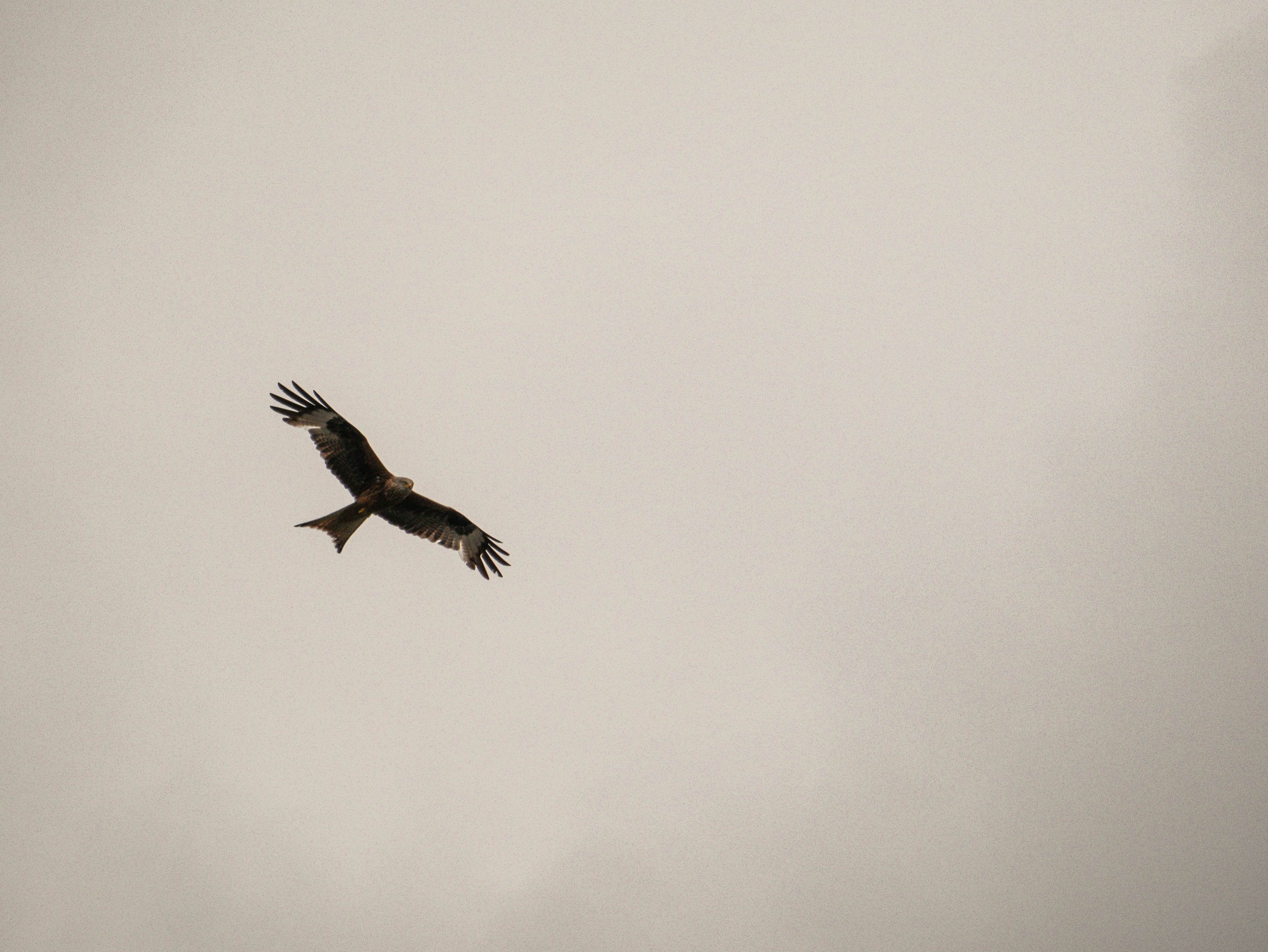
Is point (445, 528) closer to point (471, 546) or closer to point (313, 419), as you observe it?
point (471, 546)

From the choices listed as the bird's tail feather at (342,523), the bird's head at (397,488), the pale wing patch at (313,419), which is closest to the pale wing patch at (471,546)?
the bird's head at (397,488)

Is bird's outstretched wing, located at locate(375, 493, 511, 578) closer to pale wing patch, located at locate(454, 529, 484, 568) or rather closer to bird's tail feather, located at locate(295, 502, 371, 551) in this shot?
pale wing patch, located at locate(454, 529, 484, 568)

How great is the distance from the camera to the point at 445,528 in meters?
15.1

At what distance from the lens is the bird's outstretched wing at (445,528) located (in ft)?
47.7

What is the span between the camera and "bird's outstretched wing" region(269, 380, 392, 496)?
13.5 m

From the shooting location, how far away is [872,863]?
4860 inches

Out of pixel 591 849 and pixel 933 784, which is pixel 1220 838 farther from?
pixel 591 849

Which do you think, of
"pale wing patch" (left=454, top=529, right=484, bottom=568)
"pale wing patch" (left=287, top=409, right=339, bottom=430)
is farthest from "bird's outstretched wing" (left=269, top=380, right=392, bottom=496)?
"pale wing patch" (left=454, top=529, right=484, bottom=568)

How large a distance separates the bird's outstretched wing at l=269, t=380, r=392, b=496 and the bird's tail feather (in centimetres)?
87

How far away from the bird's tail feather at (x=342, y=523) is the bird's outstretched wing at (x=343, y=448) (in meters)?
0.87

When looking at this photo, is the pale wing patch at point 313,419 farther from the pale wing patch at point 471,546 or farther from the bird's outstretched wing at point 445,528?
the pale wing patch at point 471,546

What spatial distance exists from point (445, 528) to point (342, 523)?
2.99 m

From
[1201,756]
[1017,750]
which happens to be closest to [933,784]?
[1017,750]

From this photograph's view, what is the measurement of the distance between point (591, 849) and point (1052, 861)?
328 ft
